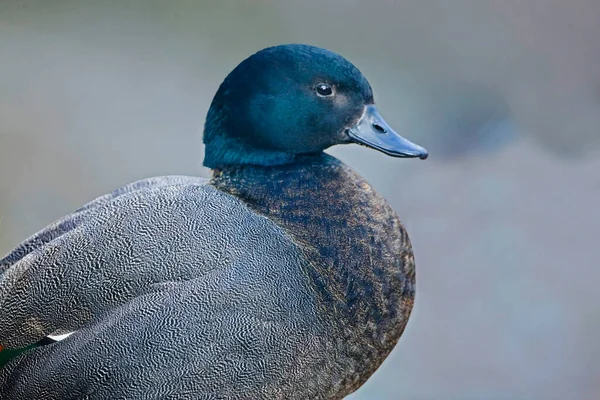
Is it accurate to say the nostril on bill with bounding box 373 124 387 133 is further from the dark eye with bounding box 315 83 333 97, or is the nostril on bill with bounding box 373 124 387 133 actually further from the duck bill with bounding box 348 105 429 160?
the dark eye with bounding box 315 83 333 97

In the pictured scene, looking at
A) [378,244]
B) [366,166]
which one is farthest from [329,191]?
[366,166]

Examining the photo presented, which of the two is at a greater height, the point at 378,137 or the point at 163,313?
the point at 378,137

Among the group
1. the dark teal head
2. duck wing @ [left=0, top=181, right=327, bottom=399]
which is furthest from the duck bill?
duck wing @ [left=0, top=181, right=327, bottom=399]

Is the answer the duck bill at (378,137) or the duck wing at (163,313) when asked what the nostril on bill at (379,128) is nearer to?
the duck bill at (378,137)

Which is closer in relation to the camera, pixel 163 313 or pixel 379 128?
pixel 163 313

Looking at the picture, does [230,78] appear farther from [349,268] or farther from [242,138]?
[349,268]

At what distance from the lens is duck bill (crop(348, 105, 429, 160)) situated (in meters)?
1.57

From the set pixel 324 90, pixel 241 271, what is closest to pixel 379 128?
pixel 324 90

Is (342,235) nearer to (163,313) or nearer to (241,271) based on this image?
(241,271)

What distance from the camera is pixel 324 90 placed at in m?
1.56

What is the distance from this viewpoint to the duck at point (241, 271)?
1.38 metres

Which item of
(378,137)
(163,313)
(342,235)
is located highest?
(378,137)

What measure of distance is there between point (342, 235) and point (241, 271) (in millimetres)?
216

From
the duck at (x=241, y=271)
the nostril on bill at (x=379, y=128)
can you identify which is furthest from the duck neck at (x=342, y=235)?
the nostril on bill at (x=379, y=128)
